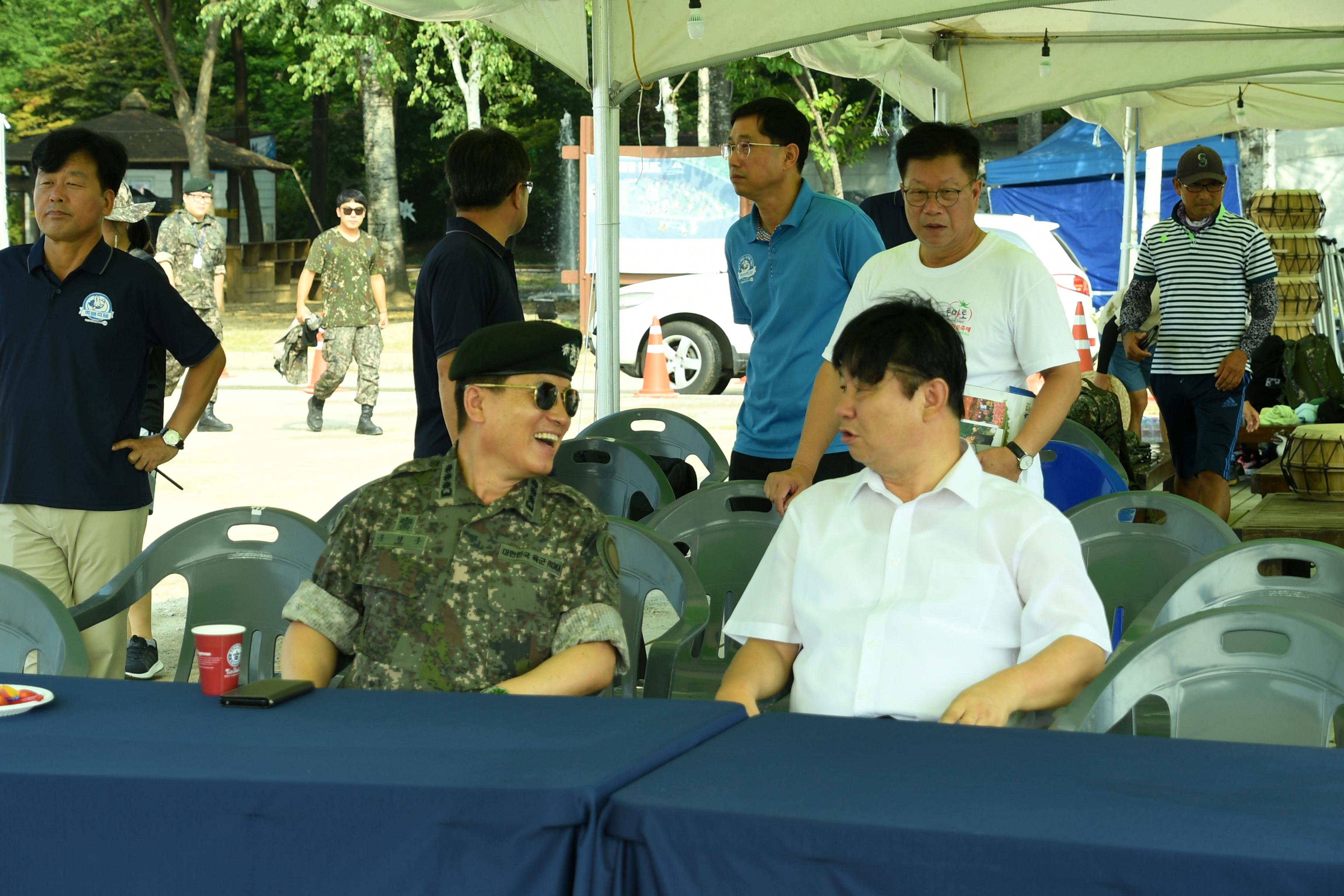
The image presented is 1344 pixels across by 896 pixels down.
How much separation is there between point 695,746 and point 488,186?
7.29ft

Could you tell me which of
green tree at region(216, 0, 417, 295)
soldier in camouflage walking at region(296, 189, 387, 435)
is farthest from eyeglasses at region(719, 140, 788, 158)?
green tree at region(216, 0, 417, 295)

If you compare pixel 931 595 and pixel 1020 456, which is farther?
pixel 1020 456

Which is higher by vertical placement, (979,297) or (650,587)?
(979,297)

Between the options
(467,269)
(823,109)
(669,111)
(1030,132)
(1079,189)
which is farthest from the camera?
(1030,132)

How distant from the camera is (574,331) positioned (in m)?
2.56

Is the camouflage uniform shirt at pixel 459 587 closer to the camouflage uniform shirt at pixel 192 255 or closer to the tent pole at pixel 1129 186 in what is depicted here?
the camouflage uniform shirt at pixel 192 255

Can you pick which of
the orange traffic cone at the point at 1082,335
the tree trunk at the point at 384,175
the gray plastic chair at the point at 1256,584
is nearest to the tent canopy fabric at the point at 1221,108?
the orange traffic cone at the point at 1082,335

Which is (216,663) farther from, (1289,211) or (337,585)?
(1289,211)

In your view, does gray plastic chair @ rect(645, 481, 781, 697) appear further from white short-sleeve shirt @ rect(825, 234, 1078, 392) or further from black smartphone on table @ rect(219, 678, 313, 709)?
black smartphone on table @ rect(219, 678, 313, 709)

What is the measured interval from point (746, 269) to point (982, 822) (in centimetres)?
289

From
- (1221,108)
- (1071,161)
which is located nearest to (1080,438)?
(1221,108)

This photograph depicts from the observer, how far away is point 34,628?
2.65 metres

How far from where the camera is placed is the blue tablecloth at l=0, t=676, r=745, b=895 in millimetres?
1539

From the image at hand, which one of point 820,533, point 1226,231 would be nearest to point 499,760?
point 820,533
